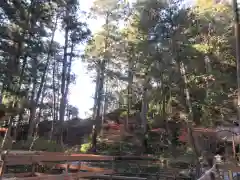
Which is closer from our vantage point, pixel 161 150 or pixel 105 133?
pixel 161 150

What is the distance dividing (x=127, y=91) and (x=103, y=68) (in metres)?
3.81

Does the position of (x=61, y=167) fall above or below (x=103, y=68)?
below

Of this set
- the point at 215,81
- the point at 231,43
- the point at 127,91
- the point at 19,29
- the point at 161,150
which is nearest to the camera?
the point at 19,29

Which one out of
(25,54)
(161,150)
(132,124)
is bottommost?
(161,150)

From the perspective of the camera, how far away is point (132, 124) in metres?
18.8

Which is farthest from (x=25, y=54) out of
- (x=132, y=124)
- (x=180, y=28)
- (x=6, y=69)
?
(x=132, y=124)

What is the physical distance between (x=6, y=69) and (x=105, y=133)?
1003cm

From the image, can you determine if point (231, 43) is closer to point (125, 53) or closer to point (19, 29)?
point (125, 53)

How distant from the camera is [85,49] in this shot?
54.7 ft

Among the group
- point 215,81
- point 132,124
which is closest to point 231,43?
point 215,81

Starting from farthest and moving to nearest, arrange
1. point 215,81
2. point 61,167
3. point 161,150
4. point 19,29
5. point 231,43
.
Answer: point 161,150 → point 231,43 → point 215,81 → point 19,29 → point 61,167

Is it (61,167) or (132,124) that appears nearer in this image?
(61,167)

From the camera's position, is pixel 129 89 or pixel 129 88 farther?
pixel 129 89

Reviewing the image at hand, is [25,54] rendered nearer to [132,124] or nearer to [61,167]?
[61,167]
